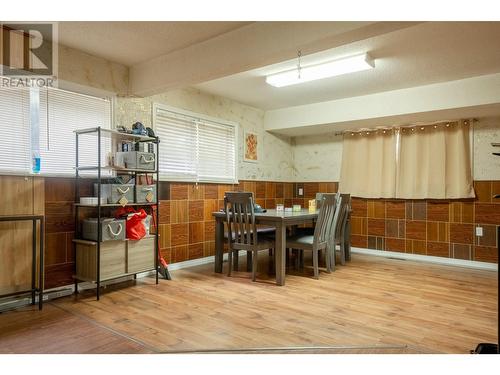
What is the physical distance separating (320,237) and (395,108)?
6.86 ft

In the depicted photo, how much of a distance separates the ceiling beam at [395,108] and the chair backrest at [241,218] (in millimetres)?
2222

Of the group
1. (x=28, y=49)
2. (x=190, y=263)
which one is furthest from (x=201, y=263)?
(x=28, y=49)

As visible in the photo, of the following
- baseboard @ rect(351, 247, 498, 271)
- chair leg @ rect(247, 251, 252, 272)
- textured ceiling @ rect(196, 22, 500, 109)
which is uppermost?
textured ceiling @ rect(196, 22, 500, 109)

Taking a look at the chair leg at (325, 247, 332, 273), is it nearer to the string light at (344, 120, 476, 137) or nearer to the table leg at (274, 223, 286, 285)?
the table leg at (274, 223, 286, 285)

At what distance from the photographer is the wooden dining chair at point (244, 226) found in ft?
12.3

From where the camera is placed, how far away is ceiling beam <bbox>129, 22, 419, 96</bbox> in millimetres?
2408

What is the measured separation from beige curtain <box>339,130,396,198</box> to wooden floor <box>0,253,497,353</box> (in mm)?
1806

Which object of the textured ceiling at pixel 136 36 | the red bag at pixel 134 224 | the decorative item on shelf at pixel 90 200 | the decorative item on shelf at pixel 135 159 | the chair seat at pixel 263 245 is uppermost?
the textured ceiling at pixel 136 36

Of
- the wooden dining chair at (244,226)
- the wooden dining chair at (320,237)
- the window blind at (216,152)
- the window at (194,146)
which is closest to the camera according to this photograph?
the wooden dining chair at (244,226)

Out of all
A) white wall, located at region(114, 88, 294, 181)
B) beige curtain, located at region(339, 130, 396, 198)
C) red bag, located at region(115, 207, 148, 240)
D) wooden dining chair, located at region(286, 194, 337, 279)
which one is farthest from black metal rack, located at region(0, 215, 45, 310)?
beige curtain, located at region(339, 130, 396, 198)

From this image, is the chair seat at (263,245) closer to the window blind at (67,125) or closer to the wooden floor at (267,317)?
the wooden floor at (267,317)

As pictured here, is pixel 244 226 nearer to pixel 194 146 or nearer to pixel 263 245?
pixel 263 245

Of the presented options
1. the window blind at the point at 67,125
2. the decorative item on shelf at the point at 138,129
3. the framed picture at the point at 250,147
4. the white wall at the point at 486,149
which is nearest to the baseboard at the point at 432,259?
the white wall at the point at 486,149

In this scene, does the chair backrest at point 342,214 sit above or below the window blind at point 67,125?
below
